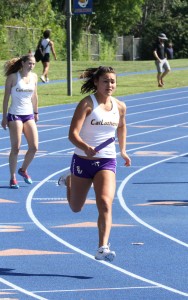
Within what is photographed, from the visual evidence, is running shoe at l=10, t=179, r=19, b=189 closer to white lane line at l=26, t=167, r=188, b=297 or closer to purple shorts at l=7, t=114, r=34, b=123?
white lane line at l=26, t=167, r=188, b=297

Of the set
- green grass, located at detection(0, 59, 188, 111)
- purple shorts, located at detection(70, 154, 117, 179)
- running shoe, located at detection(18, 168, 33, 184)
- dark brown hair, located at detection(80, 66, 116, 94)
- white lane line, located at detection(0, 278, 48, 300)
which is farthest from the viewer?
green grass, located at detection(0, 59, 188, 111)

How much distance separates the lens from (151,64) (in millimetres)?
56844

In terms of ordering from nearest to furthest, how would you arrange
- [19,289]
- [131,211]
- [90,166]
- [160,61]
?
[19,289] → [90,166] → [131,211] → [160,61]

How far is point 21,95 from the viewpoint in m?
15.1

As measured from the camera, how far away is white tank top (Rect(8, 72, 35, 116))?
1509 cm

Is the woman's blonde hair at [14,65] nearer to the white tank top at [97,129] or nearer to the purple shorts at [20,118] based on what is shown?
the purple shorts at [20,118]

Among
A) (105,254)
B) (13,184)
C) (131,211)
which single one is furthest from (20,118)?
(105,254)

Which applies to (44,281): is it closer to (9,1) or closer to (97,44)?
(9,1)

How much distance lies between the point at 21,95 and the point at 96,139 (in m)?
Result: 5.57

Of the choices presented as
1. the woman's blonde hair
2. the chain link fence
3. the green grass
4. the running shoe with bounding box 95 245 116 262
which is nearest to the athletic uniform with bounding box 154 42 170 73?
the green grass

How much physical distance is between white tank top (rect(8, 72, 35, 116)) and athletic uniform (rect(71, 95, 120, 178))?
5.45 metres

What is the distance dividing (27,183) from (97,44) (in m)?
56.7

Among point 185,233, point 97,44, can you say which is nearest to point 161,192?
point 185,233

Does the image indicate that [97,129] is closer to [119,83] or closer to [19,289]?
[19,289]
